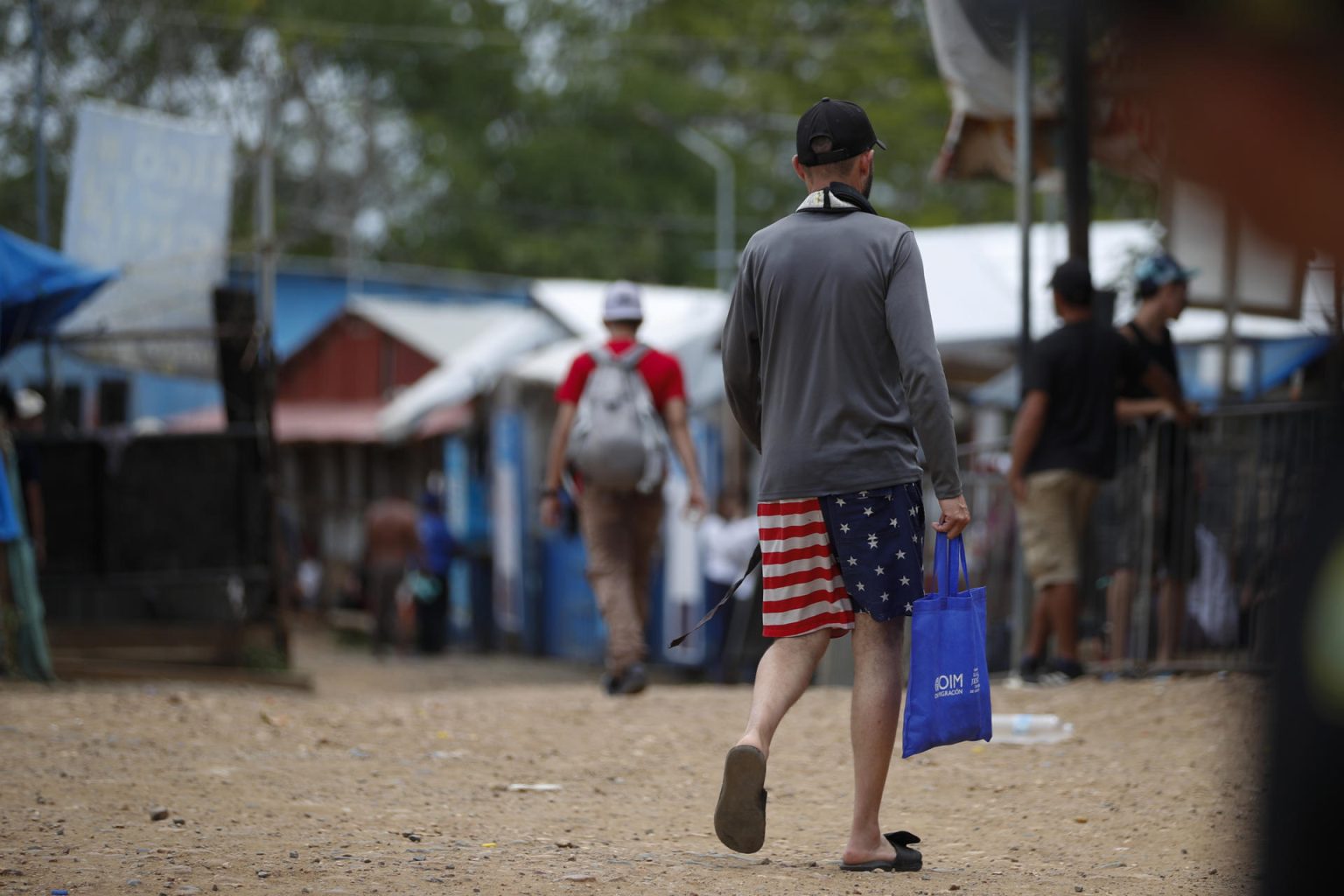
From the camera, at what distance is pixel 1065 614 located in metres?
7.83

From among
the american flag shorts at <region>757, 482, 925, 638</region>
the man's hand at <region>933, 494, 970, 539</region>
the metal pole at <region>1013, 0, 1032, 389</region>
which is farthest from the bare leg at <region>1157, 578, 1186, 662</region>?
the man's hand at <region>933, 494, 970, 539</region>

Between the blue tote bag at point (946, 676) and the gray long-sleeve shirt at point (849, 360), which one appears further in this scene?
the gray long-sleeve shirt at point (849, 360)

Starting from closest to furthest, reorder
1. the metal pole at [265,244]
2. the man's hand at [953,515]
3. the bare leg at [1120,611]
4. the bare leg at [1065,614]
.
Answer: the man's hand at [953,515]
the bare leg at [1065,614]
the bare leg at [1120,611]
the metal pole at [265,244]

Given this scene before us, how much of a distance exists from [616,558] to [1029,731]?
7.89 feet

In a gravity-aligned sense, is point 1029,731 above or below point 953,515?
below

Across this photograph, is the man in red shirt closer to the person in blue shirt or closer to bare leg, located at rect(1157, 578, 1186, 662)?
bare leg, located at rect(1157, 578, 1186, 662)

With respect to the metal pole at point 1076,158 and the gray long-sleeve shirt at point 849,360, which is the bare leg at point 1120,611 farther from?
the gray long-sleeve shirt at point 849,360

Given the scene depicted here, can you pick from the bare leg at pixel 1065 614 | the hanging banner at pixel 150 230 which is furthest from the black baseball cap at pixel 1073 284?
the hanging banner at pixel 150 230

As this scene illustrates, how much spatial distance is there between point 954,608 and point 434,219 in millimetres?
37117

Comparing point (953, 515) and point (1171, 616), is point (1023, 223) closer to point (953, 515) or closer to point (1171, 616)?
point (1171, 616)

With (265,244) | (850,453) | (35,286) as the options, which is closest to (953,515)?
(850,453)

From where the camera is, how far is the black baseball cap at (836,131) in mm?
4160

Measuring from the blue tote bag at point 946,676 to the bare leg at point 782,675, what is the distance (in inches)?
9.9

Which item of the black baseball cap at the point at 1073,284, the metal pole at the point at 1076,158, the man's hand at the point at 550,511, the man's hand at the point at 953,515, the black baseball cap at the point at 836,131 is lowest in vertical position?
the man's hand at the point at 550,511
